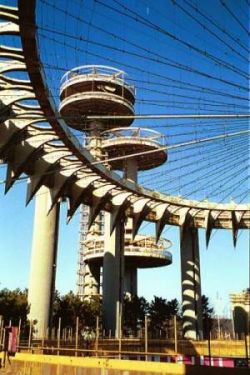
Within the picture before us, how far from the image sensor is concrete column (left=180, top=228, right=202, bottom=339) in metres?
55.2

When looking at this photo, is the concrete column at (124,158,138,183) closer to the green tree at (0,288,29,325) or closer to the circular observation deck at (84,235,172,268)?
the circular observation deck at (84,235,172,268)

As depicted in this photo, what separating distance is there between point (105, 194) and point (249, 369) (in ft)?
104

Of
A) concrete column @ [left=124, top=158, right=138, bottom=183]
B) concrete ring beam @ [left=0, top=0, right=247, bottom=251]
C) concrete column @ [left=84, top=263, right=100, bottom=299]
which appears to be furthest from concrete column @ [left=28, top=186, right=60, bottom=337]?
concrete column @ [left=84, top=263, right=100, bottom=299]

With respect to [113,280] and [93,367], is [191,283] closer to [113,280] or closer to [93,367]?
[113,280]

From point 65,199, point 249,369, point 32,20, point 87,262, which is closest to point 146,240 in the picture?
point 87,262

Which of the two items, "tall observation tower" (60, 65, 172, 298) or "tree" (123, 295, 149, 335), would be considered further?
"tree" (123, 295, 149, 335)

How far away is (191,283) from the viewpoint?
184 feet

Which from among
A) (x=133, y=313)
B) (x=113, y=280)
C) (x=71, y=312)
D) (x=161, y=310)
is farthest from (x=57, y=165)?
(x=161, y=310)

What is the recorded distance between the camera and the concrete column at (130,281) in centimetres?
7762

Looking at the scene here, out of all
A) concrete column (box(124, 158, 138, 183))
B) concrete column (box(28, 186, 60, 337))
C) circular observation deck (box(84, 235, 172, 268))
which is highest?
concrete column (box(124, 158, 138, 183))

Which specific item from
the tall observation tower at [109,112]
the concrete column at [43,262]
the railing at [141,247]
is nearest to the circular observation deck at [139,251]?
the railing at [141,247]

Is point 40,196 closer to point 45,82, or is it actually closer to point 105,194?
point 105,194

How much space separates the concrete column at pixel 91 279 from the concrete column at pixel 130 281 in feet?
16.2

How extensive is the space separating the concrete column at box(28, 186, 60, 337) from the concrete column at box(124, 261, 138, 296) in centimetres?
3750
